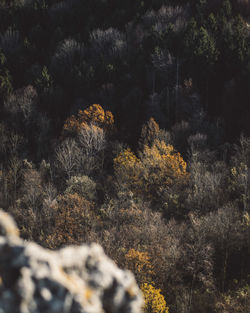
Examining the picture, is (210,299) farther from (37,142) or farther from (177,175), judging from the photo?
(37,142)

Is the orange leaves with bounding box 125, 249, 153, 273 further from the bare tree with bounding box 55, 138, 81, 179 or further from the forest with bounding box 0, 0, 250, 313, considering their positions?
the bare tree with bounding box 55, 138, 81, 179

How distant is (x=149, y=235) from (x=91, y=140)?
24634 mm

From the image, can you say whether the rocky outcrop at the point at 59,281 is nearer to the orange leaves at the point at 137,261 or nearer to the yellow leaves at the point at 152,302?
the yellow leaves at the point at 152,302

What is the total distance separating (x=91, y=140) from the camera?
55.2 meters

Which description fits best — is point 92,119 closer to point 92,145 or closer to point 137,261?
point 92,145

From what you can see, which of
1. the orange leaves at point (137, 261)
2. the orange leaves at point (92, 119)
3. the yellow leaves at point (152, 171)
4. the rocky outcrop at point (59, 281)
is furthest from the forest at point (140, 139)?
the rocky outcrop at point (59, 281)

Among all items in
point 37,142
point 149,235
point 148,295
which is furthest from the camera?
point 37,142

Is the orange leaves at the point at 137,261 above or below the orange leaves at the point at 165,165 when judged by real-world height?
above

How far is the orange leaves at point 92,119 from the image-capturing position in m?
63.5

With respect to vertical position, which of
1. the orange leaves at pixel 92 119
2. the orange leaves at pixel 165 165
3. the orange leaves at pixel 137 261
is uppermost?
the orange leaves at pixel 137 261

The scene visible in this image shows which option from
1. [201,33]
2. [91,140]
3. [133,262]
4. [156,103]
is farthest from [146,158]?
[201,33]

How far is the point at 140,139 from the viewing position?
5669 centimetres

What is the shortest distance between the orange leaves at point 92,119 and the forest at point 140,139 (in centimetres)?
30

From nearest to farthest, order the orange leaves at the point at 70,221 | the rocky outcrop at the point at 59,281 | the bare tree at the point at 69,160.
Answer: the rocky outcrop at the point at 59,281 < the orange leaves at the point at 70,221 < the bare tree at the point at 69,160
